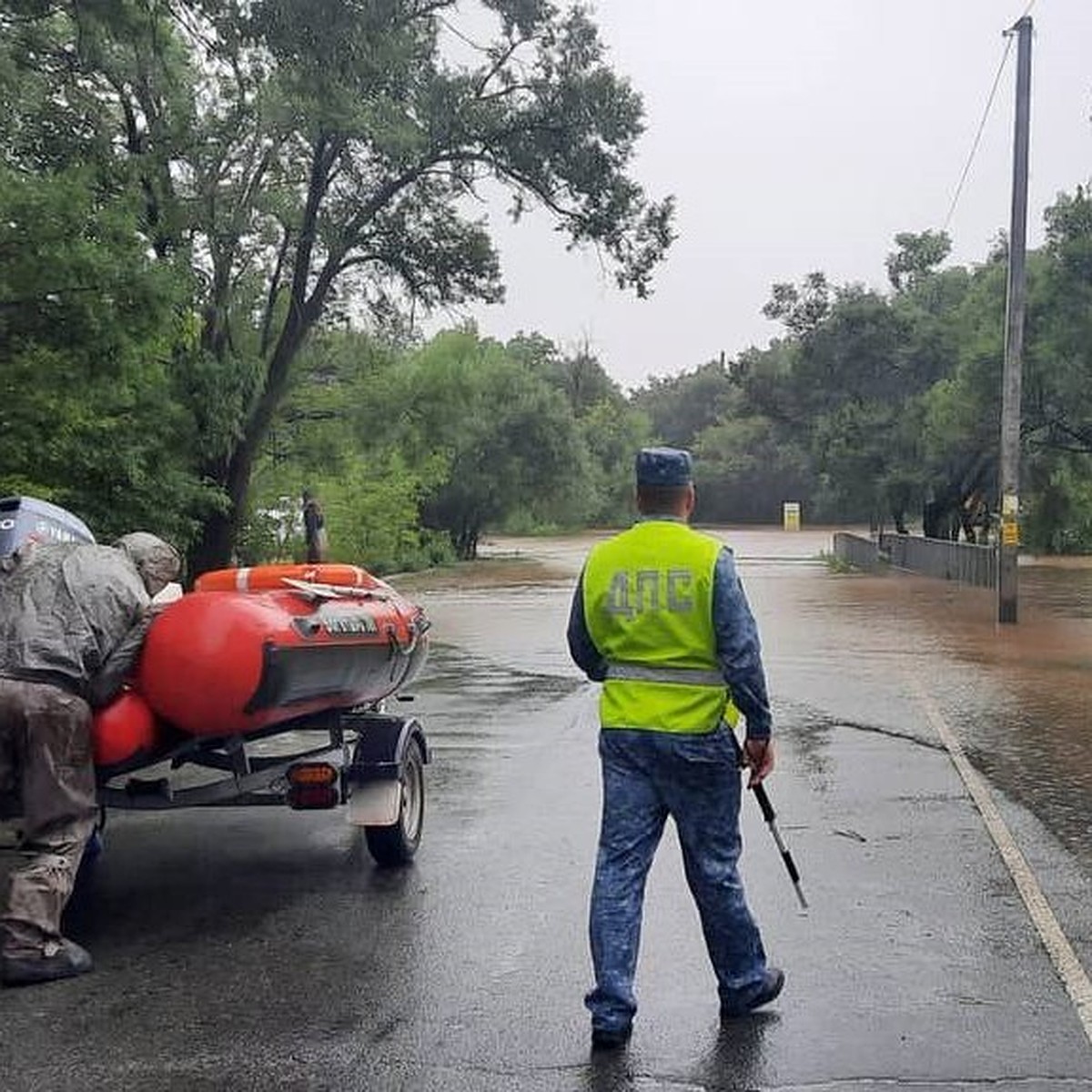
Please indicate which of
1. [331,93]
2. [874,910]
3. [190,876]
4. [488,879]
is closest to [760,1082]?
[874,910]

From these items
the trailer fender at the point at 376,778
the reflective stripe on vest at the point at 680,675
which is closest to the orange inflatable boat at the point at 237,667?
the trailer fender at the point at 376,778

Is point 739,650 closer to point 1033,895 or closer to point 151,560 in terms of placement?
point 1033,895

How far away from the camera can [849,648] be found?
18844 millimetres

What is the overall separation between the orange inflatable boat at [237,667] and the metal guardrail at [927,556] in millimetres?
24600

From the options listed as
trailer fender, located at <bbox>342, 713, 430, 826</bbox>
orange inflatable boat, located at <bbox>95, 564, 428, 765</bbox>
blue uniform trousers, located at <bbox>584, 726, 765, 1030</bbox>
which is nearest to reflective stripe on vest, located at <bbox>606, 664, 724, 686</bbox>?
blue uniform trousers, located at <bbox>584, 726, 765, 1030</bbox>

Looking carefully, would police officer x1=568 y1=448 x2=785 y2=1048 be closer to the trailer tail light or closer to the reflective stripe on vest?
the reflective stripe on vest

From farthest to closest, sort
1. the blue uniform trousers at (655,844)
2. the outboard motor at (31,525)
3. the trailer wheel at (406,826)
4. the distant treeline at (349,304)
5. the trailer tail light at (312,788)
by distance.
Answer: the distant treeline at (349,304), the trailer wheel at (406,826), the trailer tail light at (312,788), the outboard motor at (31,525), the blue uniform trousers at (655,844)

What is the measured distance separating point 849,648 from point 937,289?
2832cm

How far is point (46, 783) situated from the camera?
569 cm

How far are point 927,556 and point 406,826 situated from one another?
32.5m

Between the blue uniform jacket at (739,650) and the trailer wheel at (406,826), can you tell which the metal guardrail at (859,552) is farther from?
the blue uniform jacket at (739,650)

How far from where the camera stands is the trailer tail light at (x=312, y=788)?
22.2 feet

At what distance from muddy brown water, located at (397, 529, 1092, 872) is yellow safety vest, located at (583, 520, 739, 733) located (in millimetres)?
3301

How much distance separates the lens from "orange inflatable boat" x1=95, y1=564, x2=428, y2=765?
597cm
